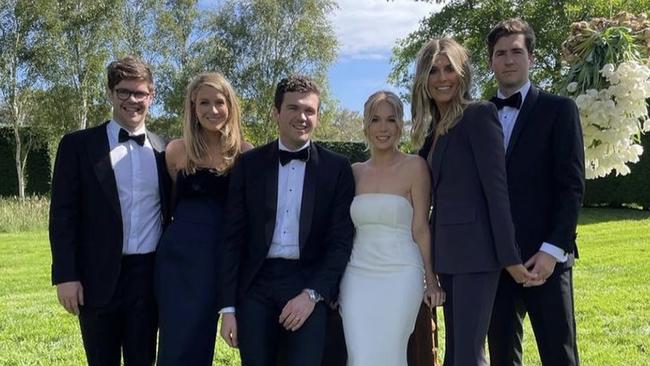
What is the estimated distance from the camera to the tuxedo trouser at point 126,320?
3.86m

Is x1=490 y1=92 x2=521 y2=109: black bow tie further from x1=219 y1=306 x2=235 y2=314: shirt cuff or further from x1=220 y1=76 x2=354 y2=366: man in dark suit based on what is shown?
x1=219 y1=306 x2=235 y2=314: shirt cuff

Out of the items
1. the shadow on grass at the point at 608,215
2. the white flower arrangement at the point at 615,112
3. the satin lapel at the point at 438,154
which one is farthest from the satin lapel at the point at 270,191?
the shadow on grass at the point at 608,215

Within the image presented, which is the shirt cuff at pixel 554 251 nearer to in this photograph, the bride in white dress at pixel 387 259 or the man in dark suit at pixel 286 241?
the bride in white dress at pixel 387 259

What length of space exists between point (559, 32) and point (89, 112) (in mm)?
17060

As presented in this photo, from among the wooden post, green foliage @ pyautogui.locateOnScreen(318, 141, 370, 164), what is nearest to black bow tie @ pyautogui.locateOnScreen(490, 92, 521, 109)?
the wooden post

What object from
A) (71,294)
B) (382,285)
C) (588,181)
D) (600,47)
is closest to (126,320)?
(71,294)

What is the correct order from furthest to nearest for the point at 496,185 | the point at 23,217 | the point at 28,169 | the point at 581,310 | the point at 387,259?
the point at 28,169 < the point at 23,217 < the point at 581,310 < the point at 387,259 < the point at 496,185

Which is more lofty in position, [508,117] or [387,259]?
[508,117]

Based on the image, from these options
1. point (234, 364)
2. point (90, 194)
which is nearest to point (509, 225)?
point (90, 194)

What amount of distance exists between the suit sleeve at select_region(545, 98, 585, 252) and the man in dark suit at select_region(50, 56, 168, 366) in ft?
7.43

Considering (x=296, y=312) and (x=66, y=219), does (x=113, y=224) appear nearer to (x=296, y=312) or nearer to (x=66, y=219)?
(x=66, y=219)

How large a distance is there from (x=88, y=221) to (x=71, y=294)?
0.43 m

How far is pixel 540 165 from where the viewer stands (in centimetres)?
361

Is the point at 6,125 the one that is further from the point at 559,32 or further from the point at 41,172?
the point at 559,32
